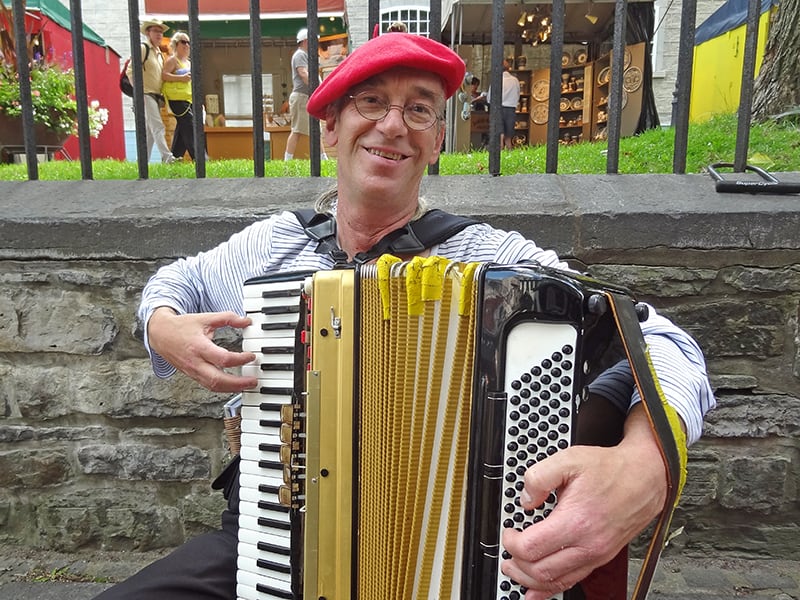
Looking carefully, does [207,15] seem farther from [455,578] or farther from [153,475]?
[455,578]

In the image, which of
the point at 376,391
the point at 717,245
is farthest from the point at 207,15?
the point at 376,391

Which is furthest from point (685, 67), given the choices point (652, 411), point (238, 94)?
point (238, 94)

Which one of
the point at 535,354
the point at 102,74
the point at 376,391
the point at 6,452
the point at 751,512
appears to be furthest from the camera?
the point at 102,74

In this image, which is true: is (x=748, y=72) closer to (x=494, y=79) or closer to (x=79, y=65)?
(x=494, y=79)

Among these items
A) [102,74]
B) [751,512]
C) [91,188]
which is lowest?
[751,512]

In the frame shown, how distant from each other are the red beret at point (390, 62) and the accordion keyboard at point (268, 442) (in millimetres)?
572

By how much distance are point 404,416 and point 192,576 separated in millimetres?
808

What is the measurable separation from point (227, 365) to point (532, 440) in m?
0.75

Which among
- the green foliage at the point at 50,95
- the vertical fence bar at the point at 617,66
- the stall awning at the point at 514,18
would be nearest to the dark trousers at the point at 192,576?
the vertical fence bar at the point at 617,66

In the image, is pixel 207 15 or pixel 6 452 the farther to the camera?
pixel 207 15

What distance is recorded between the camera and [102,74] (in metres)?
9.82

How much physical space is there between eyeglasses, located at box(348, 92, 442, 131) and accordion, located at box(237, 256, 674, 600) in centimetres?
53

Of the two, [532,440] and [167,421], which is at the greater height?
[532,440]

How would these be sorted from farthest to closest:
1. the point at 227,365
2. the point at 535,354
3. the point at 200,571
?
1. the point at 200,571
2. the point at 227,365
3. the point at 535,354
